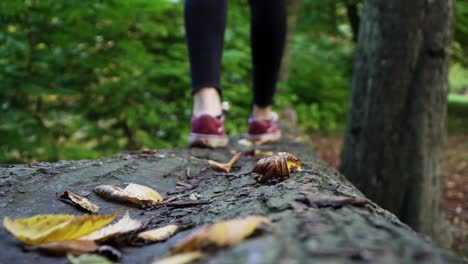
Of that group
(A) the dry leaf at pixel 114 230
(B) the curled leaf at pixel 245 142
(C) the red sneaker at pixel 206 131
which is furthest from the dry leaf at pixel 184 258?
(B) the curled leaf at pixel 245 142

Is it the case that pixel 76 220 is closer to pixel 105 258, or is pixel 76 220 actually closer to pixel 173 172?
pixel 105 258

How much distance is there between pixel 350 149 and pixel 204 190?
1.75m

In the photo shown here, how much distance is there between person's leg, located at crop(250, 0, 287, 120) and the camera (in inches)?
87.7

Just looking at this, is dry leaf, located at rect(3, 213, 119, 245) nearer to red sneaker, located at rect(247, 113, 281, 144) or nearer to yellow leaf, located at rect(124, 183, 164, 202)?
yellow leaf, located at rect(124, 183, 164, 202)

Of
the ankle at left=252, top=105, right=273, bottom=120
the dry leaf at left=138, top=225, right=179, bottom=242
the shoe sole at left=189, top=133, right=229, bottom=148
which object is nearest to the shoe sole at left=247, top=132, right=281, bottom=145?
the ankle at left=252, top=105, right=273, bottom=120

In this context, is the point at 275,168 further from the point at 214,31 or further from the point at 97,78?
the point at 97,78

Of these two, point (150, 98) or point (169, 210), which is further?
point (150, 98)

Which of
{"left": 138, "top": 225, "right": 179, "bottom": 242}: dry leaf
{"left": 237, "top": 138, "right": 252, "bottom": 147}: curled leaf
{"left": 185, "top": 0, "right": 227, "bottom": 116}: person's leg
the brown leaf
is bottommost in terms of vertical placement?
{"left": 237, "top": 138, "right": 252, "bottom": 147}: curled leaf

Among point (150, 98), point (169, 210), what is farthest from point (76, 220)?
point (150, 98)

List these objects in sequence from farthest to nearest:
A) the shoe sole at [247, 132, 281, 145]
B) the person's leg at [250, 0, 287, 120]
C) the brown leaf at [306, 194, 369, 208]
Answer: the shoe sole at [247, 132, 281, 145] < the person's leg at [250, 0, 287, 120] < the brown leaf at [306, 194, 369, 208]

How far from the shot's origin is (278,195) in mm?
889

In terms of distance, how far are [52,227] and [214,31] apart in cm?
140

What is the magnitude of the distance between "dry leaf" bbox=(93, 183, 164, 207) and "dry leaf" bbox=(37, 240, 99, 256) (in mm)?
349

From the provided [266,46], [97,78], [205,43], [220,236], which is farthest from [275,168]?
[97,78]
